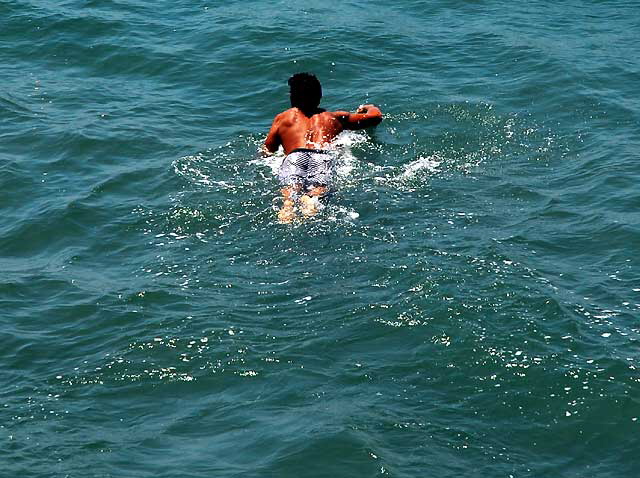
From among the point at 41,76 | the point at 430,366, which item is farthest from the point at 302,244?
the point at 41,76

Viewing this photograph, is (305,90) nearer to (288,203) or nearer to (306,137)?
(306,137)

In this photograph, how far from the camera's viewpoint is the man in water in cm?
1296

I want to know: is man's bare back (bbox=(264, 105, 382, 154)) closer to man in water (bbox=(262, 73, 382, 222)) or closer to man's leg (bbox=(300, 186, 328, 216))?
man in water (bbox=(262, 73, 382, 222))

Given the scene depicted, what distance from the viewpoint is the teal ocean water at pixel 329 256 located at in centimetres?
865

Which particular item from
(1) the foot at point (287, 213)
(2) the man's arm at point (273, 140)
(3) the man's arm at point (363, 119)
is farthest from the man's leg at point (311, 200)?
(3) the man's arm at point (363, 119)

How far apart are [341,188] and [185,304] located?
304 centimetres

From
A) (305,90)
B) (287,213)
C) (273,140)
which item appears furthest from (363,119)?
(287,213)

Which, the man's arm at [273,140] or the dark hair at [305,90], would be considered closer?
the dark hair at [305,90]

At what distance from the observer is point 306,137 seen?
13570mm

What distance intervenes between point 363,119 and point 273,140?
1265mm

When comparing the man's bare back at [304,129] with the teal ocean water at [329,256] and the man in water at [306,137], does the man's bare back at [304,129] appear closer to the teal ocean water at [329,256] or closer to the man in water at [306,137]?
the man in water at [306,137]

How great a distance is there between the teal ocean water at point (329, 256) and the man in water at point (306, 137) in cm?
30

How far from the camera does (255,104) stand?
16344 millimetres

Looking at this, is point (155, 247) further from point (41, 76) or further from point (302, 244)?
point (41, 76)
